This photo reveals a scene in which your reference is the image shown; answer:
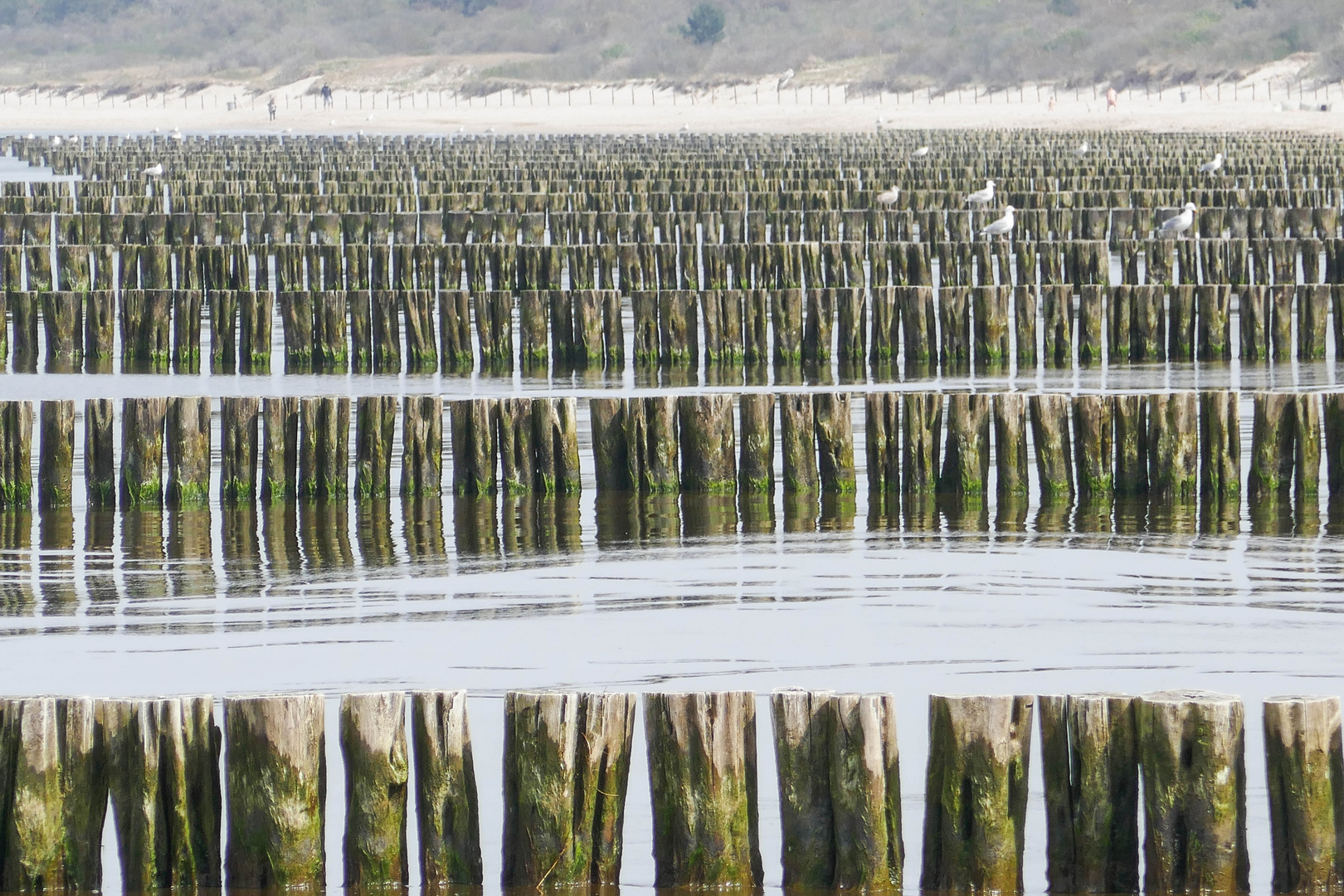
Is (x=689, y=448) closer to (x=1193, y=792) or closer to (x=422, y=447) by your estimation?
(x=422, y=447)

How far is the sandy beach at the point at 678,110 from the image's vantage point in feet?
298

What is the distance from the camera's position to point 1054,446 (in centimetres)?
1354

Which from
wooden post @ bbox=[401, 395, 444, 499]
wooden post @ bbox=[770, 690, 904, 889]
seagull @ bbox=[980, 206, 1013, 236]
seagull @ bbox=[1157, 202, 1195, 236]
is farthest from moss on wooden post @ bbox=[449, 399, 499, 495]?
seagull @ bbox=[1157, 202, 1195, 236]

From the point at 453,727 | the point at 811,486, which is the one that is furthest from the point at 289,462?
the point at 453,727

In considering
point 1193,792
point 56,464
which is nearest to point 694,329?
point 56,464

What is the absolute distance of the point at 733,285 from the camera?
2769cm

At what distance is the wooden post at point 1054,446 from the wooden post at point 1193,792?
21.7 feet

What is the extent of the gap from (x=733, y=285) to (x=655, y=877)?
20757mm

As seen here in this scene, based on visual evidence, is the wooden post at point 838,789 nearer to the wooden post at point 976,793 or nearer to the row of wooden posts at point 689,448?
the wooden post at point 976,793

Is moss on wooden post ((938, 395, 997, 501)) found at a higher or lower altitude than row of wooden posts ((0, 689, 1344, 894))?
higher

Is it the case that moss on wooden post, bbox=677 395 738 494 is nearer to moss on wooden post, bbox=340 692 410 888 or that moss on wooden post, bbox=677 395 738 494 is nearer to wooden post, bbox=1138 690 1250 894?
moss on wooden post, bbox=340 692 410 888

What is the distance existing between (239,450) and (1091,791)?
322 inches

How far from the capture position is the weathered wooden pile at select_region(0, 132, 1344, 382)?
20.9 m

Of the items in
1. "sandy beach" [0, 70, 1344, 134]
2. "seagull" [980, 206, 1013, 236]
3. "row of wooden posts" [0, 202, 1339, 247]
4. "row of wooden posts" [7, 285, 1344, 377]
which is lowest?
"row of wooden posts" [7, 285, 1344, 377]
